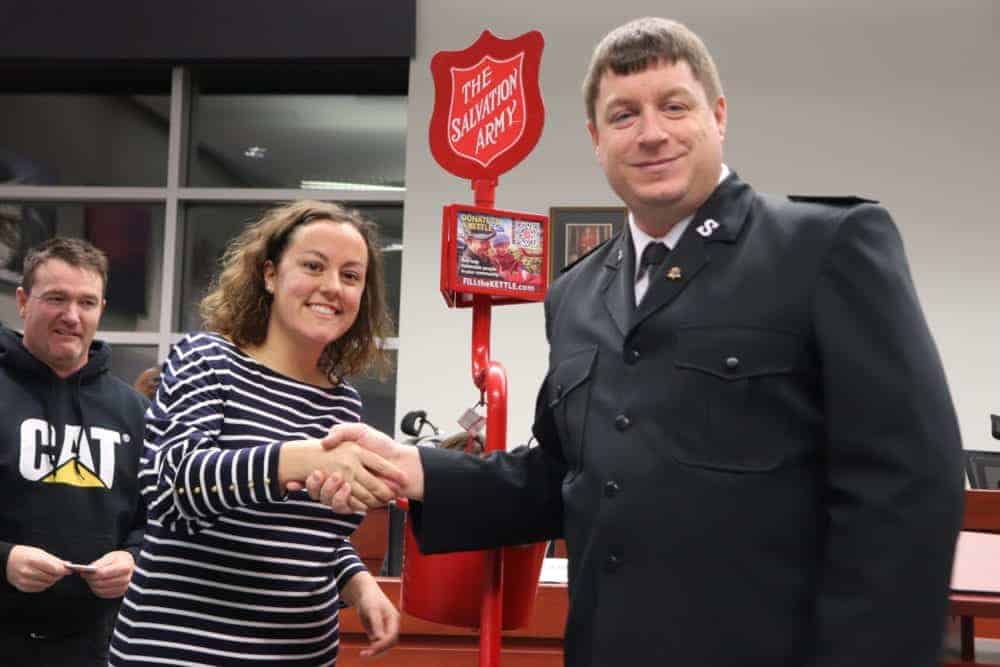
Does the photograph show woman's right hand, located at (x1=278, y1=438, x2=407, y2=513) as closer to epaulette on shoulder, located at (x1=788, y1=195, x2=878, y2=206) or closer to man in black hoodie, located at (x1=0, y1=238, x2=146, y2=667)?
epaulette on shoulder, located at (x1=788, y1=195, x2=878, y2=206)

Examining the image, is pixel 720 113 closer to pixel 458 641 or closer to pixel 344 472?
pixel 344 472

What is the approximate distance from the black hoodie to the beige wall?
11.5ft

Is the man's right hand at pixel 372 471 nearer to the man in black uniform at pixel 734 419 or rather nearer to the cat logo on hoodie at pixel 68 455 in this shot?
the man in black uniform at pixel 734 419

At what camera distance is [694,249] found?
147cm

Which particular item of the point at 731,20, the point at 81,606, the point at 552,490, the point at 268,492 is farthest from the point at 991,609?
the point at 731,20

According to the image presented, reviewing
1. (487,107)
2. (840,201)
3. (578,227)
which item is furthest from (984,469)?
(840,201)

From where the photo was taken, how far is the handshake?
62.7 inches

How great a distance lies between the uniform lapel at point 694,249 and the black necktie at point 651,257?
0.04 metres

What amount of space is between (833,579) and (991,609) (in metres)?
1.08

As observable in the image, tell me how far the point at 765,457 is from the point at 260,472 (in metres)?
0.73

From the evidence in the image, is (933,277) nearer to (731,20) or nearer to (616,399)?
(731,20)

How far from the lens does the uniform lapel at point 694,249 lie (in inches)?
57.3

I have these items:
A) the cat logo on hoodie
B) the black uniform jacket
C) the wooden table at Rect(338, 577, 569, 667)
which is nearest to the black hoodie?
the cat logo on hoodie

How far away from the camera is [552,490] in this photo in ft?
5.60
